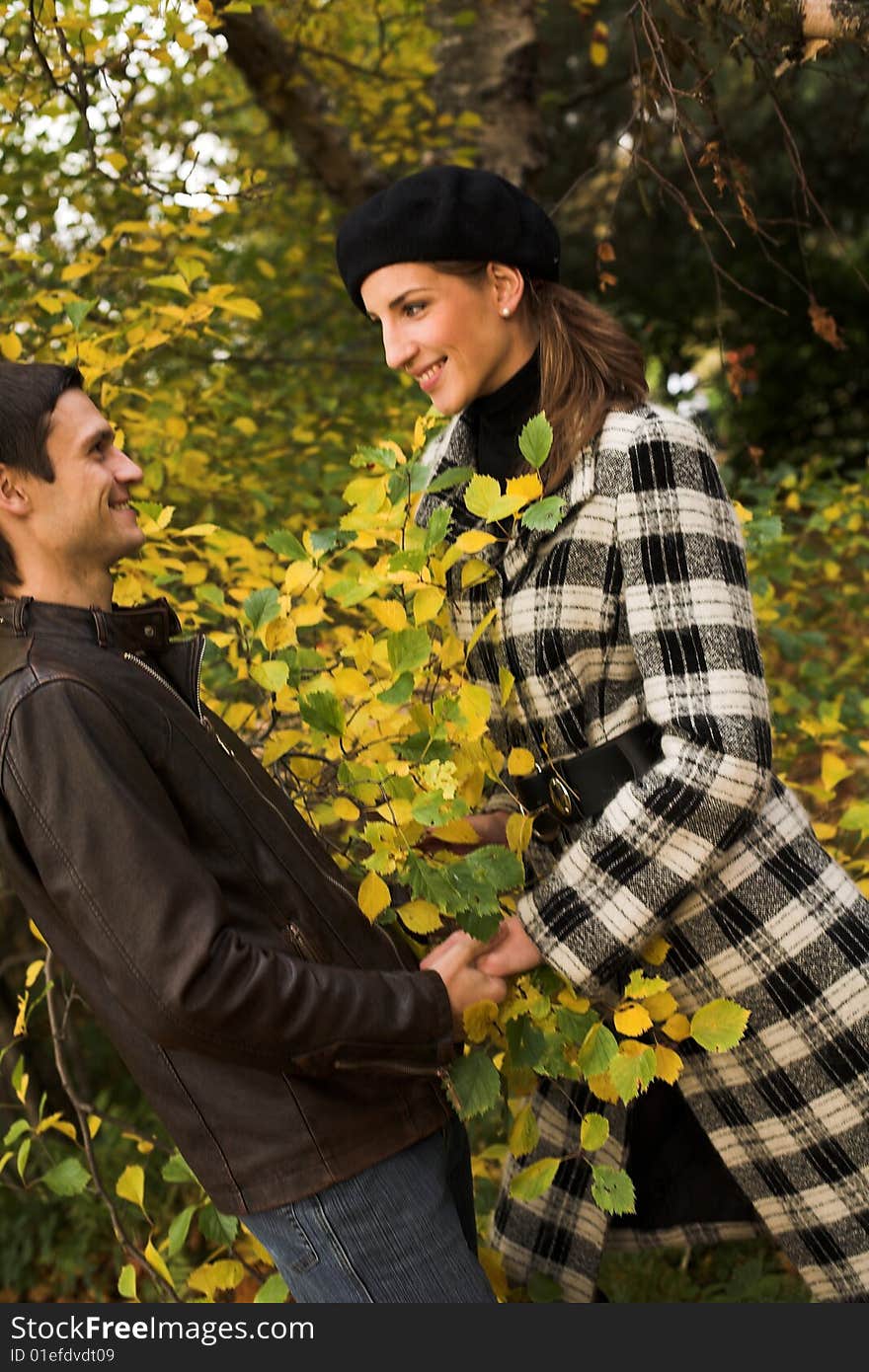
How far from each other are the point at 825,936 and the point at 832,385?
9.57 meters

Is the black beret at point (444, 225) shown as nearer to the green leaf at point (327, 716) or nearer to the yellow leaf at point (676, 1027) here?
the green leaf at point (327, 716)

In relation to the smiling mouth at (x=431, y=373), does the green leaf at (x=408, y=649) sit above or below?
below

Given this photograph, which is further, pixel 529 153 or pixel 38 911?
pixel 529 153

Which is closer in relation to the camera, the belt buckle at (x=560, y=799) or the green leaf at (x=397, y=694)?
the green leaf at (x=397, y=694)

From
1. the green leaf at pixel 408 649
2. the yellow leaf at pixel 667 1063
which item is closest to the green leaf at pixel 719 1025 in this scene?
the yellow leaf at pixel 667 1063

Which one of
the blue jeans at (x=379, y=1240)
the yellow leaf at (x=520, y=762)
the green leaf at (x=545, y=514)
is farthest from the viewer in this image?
the yellow leaf at (x=520, y=762)

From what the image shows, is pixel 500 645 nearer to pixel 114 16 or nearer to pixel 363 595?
pixel 363 595

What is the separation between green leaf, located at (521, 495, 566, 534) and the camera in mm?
1646

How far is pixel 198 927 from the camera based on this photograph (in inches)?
55.2

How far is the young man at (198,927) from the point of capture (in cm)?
141

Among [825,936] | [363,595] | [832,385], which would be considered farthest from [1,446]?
[832,385]

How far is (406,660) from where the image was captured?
1616 mm

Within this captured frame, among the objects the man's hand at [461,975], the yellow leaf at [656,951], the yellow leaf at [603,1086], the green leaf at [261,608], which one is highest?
the green leaf at [261,608]

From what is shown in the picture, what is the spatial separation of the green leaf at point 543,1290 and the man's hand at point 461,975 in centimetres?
64
